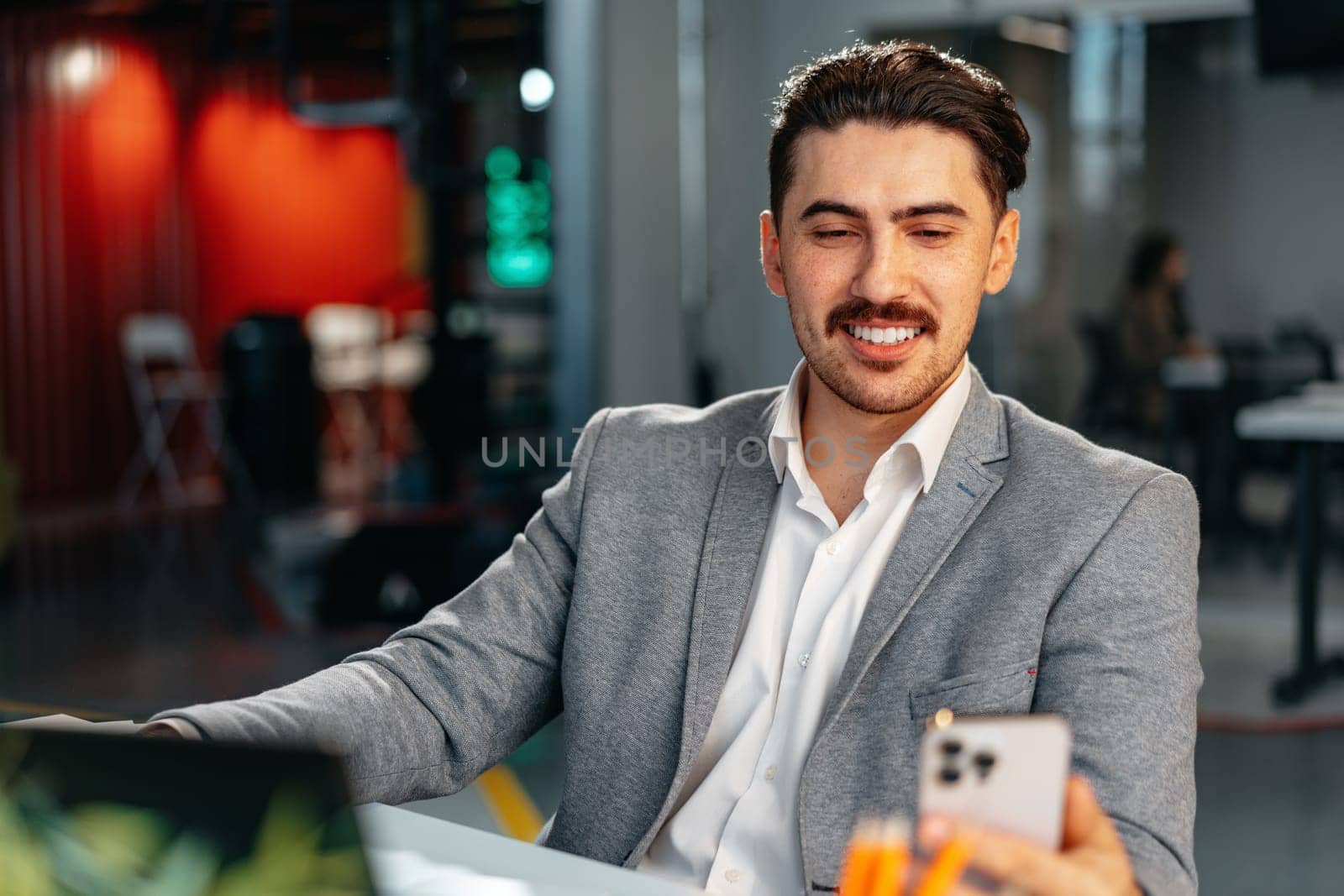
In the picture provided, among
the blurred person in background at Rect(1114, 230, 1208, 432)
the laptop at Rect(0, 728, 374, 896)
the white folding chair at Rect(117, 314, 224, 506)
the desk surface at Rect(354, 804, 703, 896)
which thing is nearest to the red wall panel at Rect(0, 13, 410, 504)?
the white folding chair at Rect(117, 314, 224, 506)

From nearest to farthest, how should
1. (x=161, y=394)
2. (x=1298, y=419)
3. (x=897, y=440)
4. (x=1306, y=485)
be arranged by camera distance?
(x=897, y=440)
(x=1298, y=419)
(x=1306, y=485)
(x=161, y=394)

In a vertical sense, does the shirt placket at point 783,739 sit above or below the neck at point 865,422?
below

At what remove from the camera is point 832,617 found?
4.78ft

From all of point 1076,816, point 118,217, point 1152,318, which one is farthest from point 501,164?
point 118,217

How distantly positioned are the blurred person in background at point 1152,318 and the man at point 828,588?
9.89ft

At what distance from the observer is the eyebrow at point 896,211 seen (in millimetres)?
1447

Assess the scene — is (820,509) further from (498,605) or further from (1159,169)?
(1159,169)

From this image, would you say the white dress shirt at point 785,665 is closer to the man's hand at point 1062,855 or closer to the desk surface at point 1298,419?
the man's hand at point 1062,855

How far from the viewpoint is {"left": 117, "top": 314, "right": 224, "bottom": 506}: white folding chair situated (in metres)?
9.77

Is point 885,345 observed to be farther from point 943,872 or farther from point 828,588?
point 943,872

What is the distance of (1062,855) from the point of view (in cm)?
83

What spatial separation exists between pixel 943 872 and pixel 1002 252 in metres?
0.98

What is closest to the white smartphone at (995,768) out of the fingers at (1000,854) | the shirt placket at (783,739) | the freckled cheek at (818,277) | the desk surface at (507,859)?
the fingers at (1000,854)

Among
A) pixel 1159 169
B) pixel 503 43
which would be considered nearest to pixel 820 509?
pixel 1159 169
